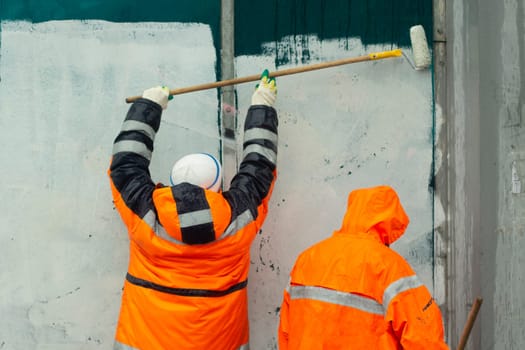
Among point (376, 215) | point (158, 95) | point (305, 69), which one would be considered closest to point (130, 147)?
point (158, 95)

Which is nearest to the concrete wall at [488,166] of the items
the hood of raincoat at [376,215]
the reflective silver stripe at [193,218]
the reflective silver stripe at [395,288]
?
the hood of raincoat at [376,215]

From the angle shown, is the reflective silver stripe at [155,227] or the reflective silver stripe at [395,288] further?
the reflective silver stripe at [155,227]

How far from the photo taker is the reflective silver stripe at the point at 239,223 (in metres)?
2.37

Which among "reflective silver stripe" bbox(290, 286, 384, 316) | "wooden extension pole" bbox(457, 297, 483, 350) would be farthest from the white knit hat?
"wooden extension pole" bbox(457, 297, 483, 350)

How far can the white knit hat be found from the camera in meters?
2.44

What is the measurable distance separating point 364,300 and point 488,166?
1294mm

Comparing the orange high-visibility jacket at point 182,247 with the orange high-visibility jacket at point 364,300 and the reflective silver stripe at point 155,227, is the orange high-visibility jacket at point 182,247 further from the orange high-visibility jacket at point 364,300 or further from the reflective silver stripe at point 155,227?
the orange high-visibility jacket at point 364,300

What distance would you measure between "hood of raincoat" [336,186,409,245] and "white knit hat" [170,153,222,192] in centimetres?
60

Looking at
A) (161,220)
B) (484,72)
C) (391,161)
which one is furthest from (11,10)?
(484,72)

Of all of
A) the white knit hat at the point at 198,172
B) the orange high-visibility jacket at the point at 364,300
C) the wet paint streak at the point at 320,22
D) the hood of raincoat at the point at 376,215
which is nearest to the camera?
the orange high-visibility jacket at the point at 364,300

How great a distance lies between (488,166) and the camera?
2.97 m

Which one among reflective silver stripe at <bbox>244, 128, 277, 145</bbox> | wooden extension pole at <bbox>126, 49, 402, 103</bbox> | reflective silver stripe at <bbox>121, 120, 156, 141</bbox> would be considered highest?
wooden extension pole at <bbox>126, 49, 402, 103</bbox>

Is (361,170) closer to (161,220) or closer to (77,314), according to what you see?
(161,220)

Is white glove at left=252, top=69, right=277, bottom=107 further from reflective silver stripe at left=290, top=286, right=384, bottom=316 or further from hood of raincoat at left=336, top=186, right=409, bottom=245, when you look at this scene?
reflective silver stripe at left=290, top=286, right=384, bottom=316
